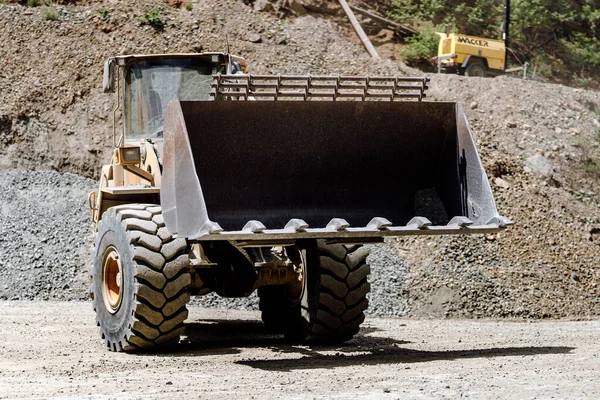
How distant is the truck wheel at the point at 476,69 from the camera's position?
26.4 m

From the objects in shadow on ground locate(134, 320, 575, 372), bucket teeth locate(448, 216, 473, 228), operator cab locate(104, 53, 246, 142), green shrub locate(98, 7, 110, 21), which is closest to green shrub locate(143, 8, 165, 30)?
green shrub locate(98, 7, 110, 21)

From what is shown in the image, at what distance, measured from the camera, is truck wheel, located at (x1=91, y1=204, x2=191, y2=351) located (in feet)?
25.1

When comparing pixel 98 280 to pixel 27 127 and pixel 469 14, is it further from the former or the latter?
pixel 469 14

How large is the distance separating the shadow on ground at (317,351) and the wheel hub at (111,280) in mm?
625

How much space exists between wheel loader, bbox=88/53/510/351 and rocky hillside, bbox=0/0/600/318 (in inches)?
195

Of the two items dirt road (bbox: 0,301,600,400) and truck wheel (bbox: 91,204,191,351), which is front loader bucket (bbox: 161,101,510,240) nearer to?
truck wheel (bbox: 91,204,191,351)

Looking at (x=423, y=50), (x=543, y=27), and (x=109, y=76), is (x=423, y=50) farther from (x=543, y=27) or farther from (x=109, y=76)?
(x=109, y=76)

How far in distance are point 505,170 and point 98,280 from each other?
986 centimetres

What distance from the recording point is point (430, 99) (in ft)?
64.6

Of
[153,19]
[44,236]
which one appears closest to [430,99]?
[153,19]

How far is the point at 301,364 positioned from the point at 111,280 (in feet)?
6.66

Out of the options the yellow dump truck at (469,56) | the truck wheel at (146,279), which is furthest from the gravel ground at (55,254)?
the yellow dump truck at (469,56)

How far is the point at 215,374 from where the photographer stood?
695cm

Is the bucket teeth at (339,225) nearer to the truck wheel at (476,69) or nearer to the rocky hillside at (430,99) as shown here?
the rocky hillside at (430,99)
